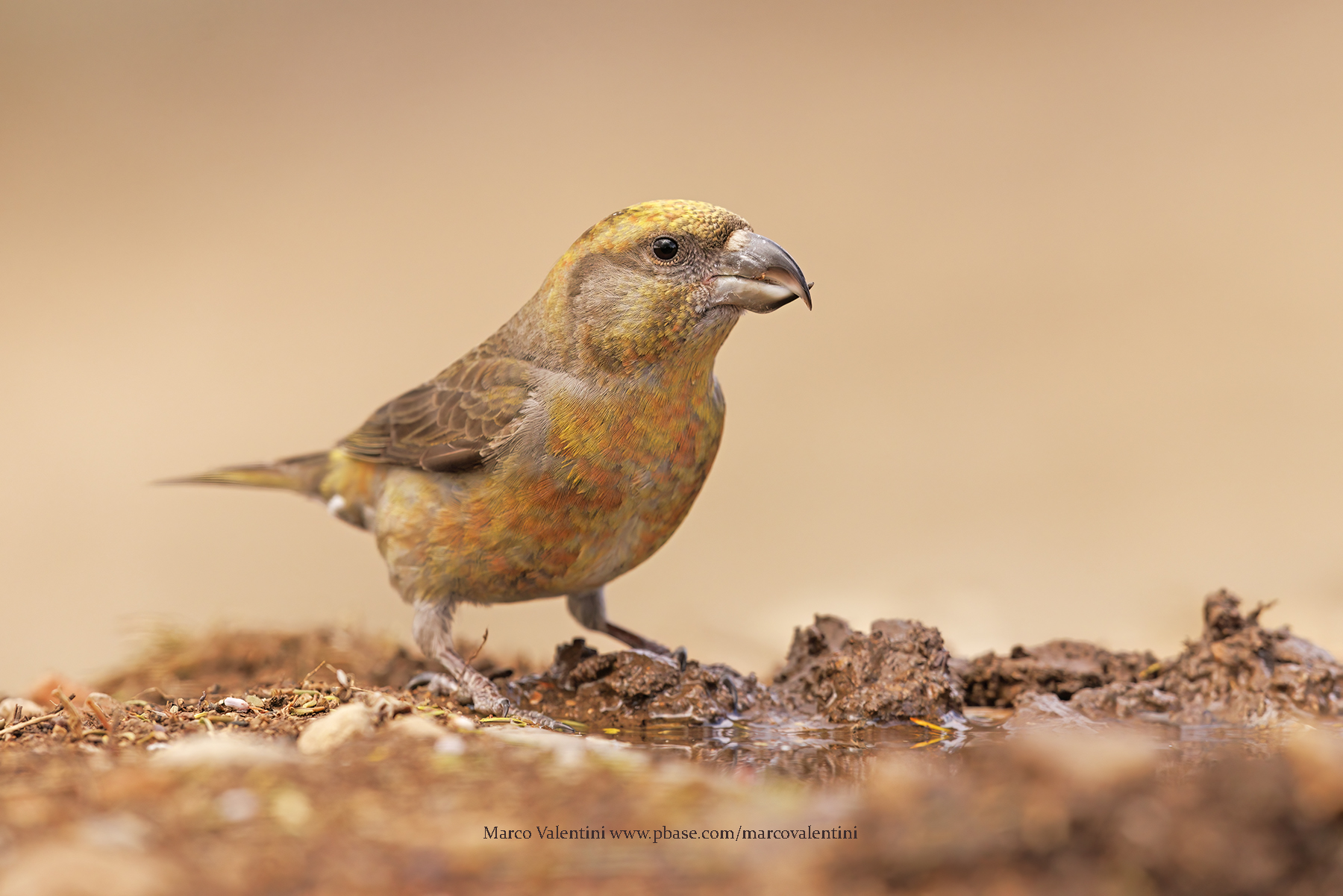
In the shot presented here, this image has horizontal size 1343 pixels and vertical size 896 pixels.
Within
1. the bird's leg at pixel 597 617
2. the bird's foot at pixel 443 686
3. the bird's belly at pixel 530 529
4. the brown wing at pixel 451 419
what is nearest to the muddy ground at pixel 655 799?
A: the bird's foot at pixel 443 686

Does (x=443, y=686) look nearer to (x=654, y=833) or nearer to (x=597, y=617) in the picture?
(x=597, y=617)

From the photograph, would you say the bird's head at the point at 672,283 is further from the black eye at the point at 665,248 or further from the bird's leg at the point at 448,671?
the bird's leg at the point at 448,671

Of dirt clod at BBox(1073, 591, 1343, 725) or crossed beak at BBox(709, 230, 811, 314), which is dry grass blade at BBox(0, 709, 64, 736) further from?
dirt clod at BBox(1073, 591, 1343, 725)

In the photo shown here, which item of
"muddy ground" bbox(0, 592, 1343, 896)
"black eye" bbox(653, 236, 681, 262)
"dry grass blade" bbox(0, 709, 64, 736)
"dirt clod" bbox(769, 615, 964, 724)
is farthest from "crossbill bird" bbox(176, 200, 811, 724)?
"dry grass blade" bbox(0, 709, 64, 736)

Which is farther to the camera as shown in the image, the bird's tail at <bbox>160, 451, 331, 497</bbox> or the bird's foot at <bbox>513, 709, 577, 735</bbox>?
the bird's tail at <bbox>160, 451, 331, 497</bbox>

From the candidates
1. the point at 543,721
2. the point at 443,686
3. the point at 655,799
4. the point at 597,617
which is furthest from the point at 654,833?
the point at 597,617
